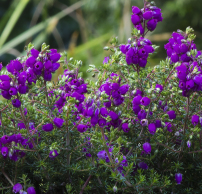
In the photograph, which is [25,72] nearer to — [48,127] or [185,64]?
[48,127]

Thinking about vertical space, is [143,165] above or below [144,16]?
below

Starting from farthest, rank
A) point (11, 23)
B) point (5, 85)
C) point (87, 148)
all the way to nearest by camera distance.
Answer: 1. point (11, 23)
2. point (87, 148)
3. point (5, 85)

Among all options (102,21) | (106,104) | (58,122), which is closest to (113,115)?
(106,104)

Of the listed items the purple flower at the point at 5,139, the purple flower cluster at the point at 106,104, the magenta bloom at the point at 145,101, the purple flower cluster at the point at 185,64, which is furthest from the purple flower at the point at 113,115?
the purple flower at the point at 5,139

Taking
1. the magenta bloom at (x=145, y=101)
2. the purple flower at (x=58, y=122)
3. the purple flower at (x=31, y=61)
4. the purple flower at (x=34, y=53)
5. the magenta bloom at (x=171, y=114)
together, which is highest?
the purple flower at (x=34, y=53)

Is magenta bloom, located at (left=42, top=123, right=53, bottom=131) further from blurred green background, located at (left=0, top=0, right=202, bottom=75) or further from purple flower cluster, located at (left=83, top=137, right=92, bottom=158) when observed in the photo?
blurred green background, located at (left=0, top=0, right=202, bottom=75)

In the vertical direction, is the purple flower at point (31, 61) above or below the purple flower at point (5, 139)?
above

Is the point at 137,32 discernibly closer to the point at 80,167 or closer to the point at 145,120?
the point at 145,120

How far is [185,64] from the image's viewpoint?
0.91 m

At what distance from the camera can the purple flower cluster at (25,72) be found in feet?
2.77

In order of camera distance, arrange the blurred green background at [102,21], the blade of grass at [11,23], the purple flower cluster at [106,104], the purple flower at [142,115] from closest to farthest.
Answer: the purple flower cluster at [106,104] < the purple flower at [142,115] < the blade of grass at [11,23] < the blurred green background at [102,21]

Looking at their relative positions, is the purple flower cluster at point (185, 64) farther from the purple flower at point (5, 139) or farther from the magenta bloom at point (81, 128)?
the purple flower at point (5, 139)

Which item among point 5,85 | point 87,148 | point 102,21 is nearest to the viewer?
point 5,85

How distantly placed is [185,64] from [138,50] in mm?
149
